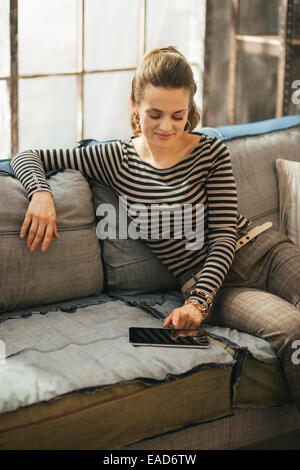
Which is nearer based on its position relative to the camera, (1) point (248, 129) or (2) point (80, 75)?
(1) point (248, 129)

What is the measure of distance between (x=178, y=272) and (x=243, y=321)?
286 mm

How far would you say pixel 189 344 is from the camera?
175 centimetres

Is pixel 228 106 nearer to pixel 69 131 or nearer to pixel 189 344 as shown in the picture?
pixel 69 131

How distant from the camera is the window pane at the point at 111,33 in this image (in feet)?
9.98

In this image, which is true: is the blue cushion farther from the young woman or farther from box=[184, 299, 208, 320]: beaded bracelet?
box=[184, 299, 208, 320]: beaded bracelet

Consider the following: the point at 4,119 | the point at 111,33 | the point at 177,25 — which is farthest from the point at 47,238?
the point at 177,25

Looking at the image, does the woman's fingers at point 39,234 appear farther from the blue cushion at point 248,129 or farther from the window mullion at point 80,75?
the window mullion at point 80,75

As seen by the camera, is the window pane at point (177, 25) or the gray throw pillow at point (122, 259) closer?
the gray throw pillow at point (122, 259)

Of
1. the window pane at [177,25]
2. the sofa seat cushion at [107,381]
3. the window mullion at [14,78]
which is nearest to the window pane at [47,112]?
the window mullion at [14,78]

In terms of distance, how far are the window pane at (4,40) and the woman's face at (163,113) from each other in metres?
1.02

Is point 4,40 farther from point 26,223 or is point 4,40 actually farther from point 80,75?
point 26,223

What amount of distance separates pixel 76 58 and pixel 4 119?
1.60 feet

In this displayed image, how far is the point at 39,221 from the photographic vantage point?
1.86 metres

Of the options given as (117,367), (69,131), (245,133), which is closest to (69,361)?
(117,367)
